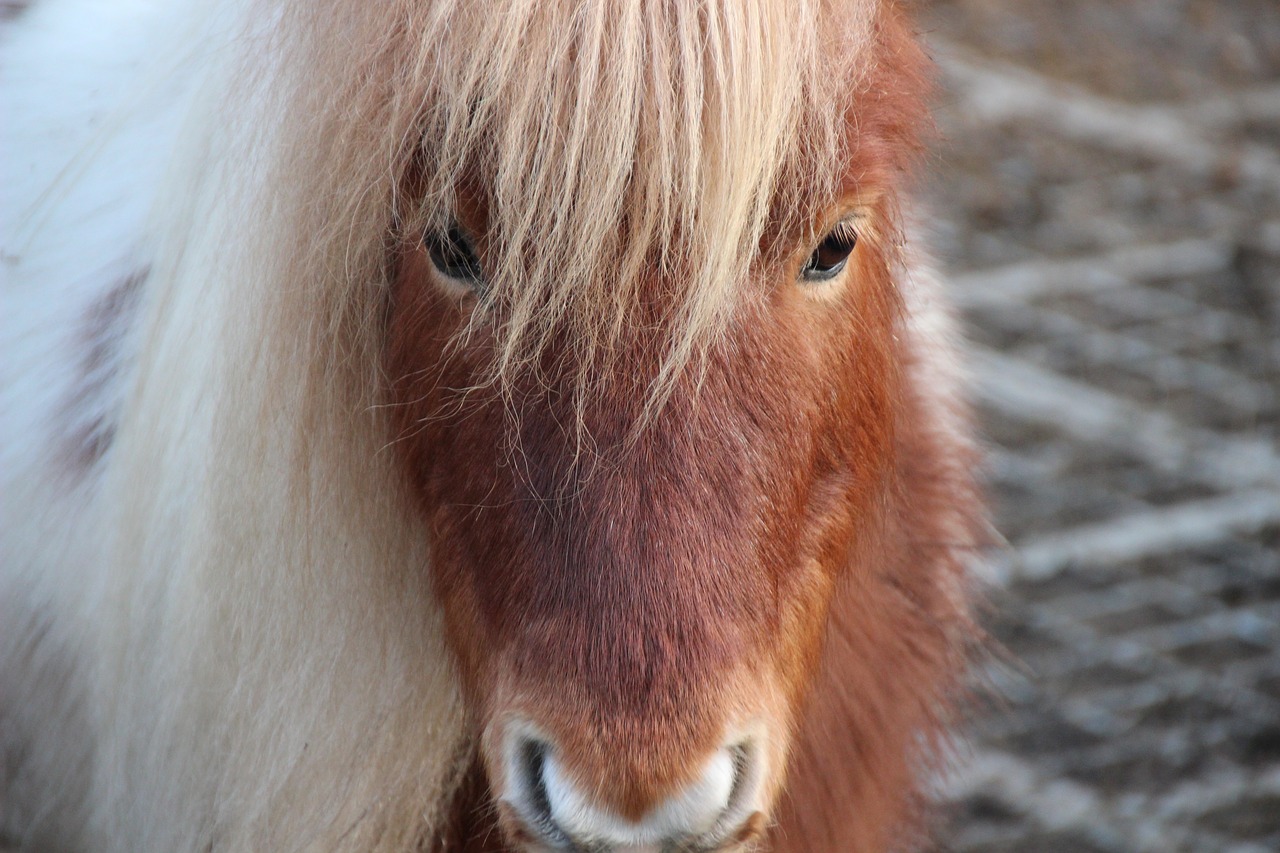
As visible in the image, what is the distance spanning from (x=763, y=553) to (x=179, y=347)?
2.03 ft

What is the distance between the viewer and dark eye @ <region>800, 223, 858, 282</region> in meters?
1.10

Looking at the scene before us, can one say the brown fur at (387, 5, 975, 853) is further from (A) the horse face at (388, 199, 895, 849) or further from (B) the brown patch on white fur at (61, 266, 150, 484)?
(B) the brown patch on white fur at (61, 266, 150, 484)

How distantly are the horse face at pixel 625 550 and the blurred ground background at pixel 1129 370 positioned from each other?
69.6 inches

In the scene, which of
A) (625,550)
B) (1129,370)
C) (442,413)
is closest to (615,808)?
(625,550)

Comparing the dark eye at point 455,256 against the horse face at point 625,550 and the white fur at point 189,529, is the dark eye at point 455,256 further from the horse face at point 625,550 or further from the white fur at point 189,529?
the white fur at point 189,529

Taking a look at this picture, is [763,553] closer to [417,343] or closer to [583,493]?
[583,493]

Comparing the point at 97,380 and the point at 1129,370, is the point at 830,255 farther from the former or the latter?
the point at 1129,370

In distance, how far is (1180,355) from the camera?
2.85 metres

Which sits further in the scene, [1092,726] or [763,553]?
[1092,726]

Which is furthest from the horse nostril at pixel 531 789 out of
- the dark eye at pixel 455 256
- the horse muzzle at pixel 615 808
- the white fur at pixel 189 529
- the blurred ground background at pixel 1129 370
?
the blurred ground background at pixel 1129 370

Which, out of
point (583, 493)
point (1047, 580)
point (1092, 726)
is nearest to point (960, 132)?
point (1047, 580)

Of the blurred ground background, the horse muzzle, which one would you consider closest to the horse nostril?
the horse muzzle

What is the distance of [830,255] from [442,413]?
1.31ft

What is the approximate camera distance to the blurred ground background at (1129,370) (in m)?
2.71
